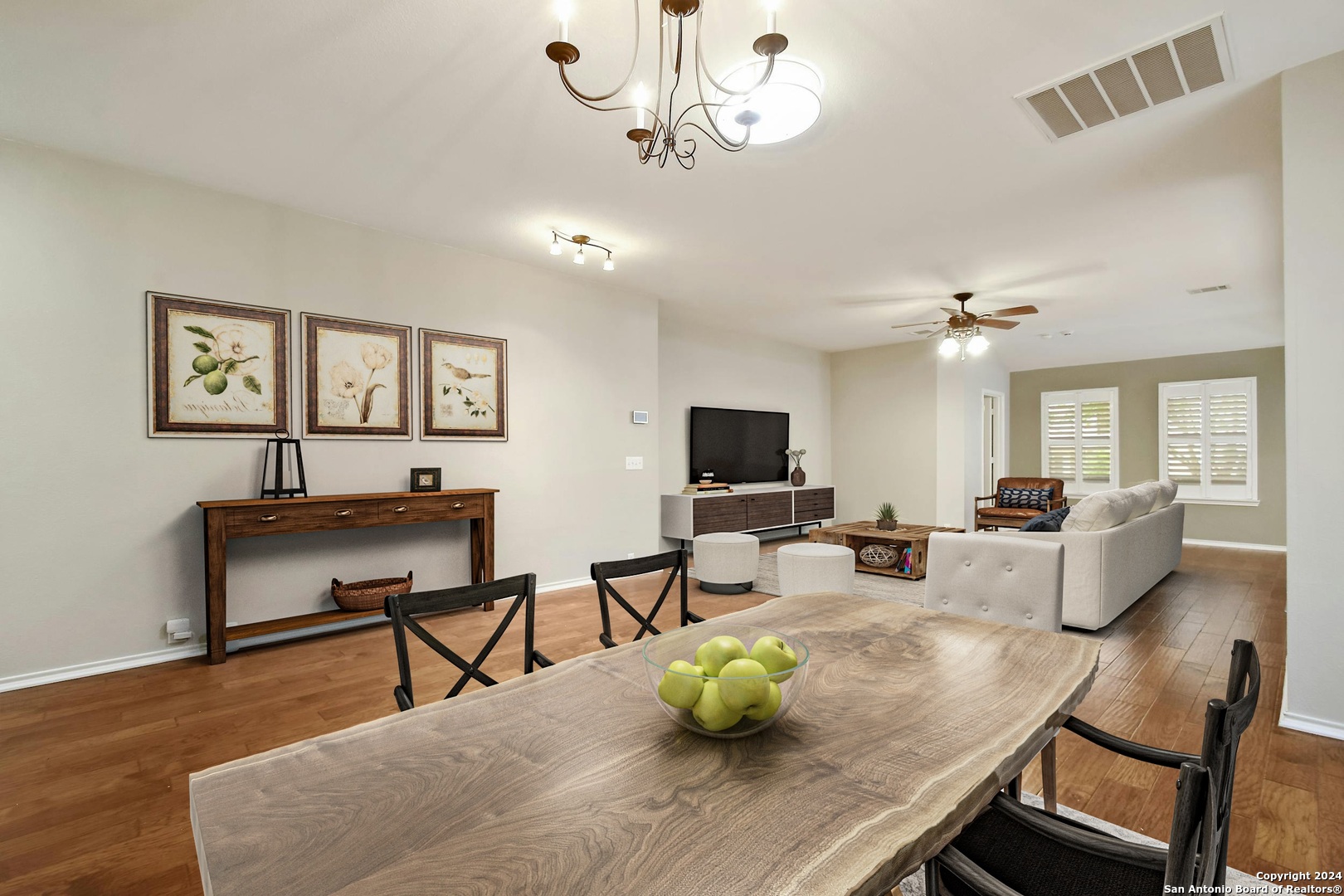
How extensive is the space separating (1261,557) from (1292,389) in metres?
5.93

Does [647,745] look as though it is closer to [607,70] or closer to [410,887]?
[410,887]

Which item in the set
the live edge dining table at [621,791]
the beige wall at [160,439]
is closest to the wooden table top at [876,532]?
the beige wall at [160,439]

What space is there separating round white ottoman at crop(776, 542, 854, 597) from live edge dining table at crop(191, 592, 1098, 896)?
9.45ft

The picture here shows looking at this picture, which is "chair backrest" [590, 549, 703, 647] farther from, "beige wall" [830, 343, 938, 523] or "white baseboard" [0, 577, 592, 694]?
"beige wall" [830, 343, 938, 523]

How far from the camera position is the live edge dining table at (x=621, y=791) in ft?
2.30

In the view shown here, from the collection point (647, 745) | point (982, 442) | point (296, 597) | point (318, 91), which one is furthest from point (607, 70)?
point (982, 442)

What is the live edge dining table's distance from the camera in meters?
0.70

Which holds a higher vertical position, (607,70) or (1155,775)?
(607,70)

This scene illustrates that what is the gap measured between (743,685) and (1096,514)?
387cm

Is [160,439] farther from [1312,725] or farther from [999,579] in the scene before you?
[1312,725]

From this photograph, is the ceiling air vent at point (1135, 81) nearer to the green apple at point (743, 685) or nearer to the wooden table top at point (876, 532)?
the green apple at point (743, 685)

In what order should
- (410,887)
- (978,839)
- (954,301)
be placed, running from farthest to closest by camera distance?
(954,301)
(978,839)
(410,887)

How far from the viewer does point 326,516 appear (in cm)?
363

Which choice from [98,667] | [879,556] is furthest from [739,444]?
[98,667]
